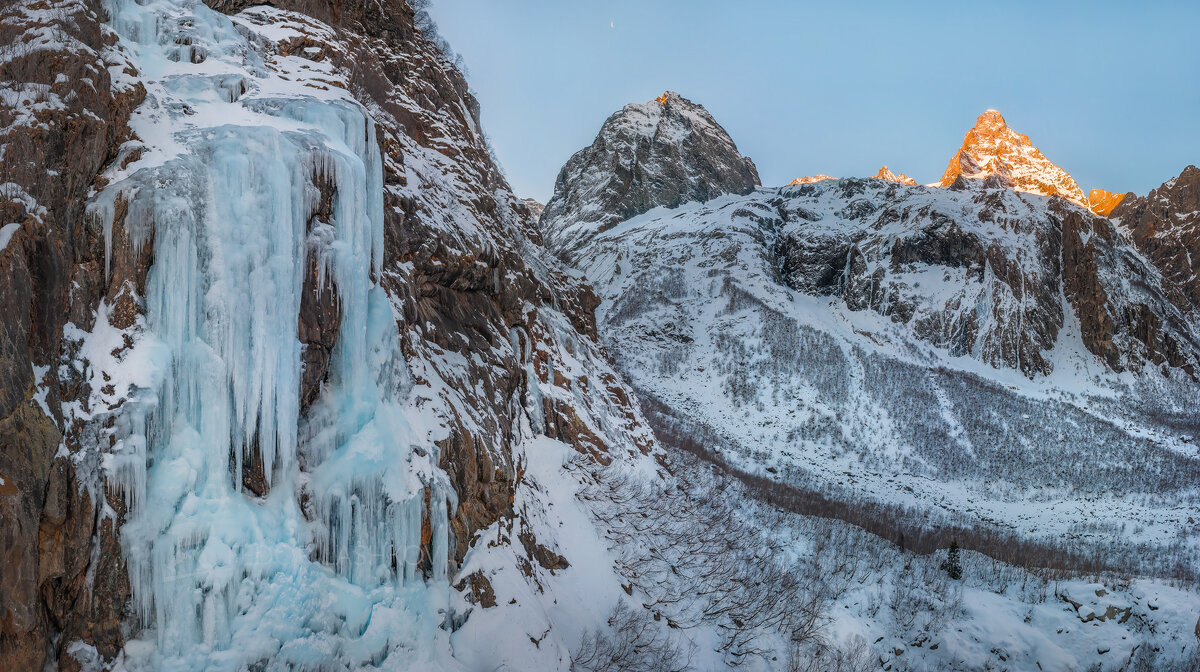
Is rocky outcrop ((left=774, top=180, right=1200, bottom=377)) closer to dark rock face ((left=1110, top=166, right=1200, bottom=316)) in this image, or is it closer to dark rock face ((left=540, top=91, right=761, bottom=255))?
dark rock face ((left=1110, top=166, right=1200, bottom=316))

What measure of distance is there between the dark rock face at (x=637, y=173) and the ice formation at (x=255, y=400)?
148 m

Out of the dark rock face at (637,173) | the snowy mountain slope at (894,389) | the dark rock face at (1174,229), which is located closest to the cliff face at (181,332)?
the snowy mountain slope at (894,389)

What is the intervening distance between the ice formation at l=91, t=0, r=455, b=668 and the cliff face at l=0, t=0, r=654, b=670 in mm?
46

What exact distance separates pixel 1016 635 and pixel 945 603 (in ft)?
7.96

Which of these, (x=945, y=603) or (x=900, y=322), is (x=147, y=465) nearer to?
(x=945, y=603)

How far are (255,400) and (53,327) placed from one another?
292cm

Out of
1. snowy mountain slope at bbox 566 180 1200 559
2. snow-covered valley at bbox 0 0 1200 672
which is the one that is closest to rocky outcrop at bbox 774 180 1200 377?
snowy mountain slope at bbox 566 180 1200 559

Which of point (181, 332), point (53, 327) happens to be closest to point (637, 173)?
point (181, 332)

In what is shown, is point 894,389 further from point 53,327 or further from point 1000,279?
point 53,327

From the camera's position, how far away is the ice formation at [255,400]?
34.7 ft

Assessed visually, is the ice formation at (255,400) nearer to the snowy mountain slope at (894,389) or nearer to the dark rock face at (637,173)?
the snowy mountain slope at (894,389)

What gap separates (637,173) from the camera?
589 ft

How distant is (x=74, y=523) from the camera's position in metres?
9.61

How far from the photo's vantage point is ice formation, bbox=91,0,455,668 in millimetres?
10586
